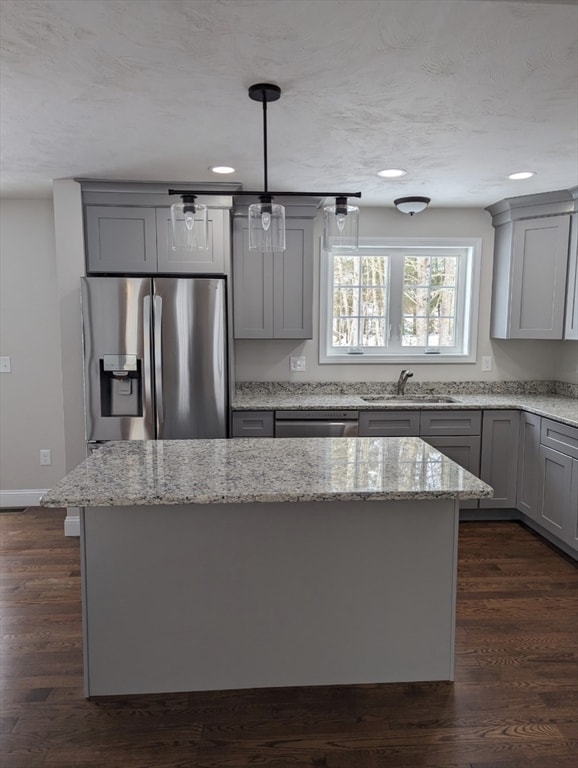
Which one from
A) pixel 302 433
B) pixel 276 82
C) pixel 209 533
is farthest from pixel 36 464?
pixel 276 82

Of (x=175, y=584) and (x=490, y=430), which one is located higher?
(x=490, y=430)

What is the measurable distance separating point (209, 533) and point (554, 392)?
351 cm

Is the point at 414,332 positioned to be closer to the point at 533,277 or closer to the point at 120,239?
the point at 533,277

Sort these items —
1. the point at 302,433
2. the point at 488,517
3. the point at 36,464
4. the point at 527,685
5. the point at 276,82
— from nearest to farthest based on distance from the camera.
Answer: the point at 276,82 → the point at 527,685 → the point at 302,433 → the point at 488,517 → the point at 36,464

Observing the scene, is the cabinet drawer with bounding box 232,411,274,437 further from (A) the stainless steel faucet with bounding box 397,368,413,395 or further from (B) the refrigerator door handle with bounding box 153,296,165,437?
(A) the stainless steel faucet with bounding box 397,368,413,395

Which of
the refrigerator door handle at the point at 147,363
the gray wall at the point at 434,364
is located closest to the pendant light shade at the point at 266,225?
the refrigerator door handle at the point at 147,363

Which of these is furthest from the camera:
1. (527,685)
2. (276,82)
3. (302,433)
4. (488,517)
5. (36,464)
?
(36,464)

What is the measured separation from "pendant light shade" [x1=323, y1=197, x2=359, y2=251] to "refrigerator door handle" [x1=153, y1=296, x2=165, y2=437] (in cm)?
157

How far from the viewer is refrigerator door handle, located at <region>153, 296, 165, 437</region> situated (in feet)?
10.9

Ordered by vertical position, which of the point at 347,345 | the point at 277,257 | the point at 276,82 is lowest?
the point at 347,345

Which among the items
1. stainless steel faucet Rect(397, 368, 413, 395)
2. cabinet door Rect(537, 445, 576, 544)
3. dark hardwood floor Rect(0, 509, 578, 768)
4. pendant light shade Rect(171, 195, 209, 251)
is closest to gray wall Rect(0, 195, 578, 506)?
stainless steel faucet Rect(397, 368, 413, 395)

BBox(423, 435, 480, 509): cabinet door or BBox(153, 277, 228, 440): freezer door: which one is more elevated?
BBox(153, 277, 228, 440): freezer door

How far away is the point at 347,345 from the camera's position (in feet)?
14.4

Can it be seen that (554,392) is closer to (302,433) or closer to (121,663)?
(302,433)
